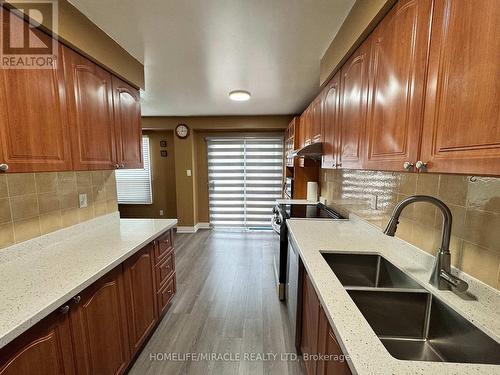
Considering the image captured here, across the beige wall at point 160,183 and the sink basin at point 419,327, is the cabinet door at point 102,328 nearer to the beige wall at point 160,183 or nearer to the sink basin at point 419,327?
the sink basin at point 419,327

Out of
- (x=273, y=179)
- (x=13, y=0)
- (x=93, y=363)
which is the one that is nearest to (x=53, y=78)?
(x=13, y=0)

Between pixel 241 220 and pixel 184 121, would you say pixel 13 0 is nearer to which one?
pixel 184 121

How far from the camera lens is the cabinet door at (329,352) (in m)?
0.81

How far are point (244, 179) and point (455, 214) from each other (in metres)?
3.90

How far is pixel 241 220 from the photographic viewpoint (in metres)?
4.88

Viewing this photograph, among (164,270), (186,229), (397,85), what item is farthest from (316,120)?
(186,229)

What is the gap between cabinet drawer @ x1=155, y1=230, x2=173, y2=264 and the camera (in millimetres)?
1885

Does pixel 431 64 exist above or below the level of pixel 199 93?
below

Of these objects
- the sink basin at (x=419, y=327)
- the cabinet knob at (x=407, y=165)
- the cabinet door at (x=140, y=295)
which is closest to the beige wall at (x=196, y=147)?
the cabinet door at (x=140, y=295)

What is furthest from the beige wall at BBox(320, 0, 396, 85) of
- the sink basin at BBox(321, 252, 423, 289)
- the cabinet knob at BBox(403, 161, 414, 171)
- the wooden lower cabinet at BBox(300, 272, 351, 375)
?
the wooden lower cabinet at BBox(300, 272, 351, 375)

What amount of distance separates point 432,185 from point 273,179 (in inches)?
142

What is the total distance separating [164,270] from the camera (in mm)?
2053

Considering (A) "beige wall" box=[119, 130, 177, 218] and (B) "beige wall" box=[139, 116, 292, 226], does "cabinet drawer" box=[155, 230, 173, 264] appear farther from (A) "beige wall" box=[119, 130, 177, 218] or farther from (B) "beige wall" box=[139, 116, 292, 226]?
(A) "beige wall" box=[119, 130, 177, 218]

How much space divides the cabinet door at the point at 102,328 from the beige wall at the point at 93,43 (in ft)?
4.72
